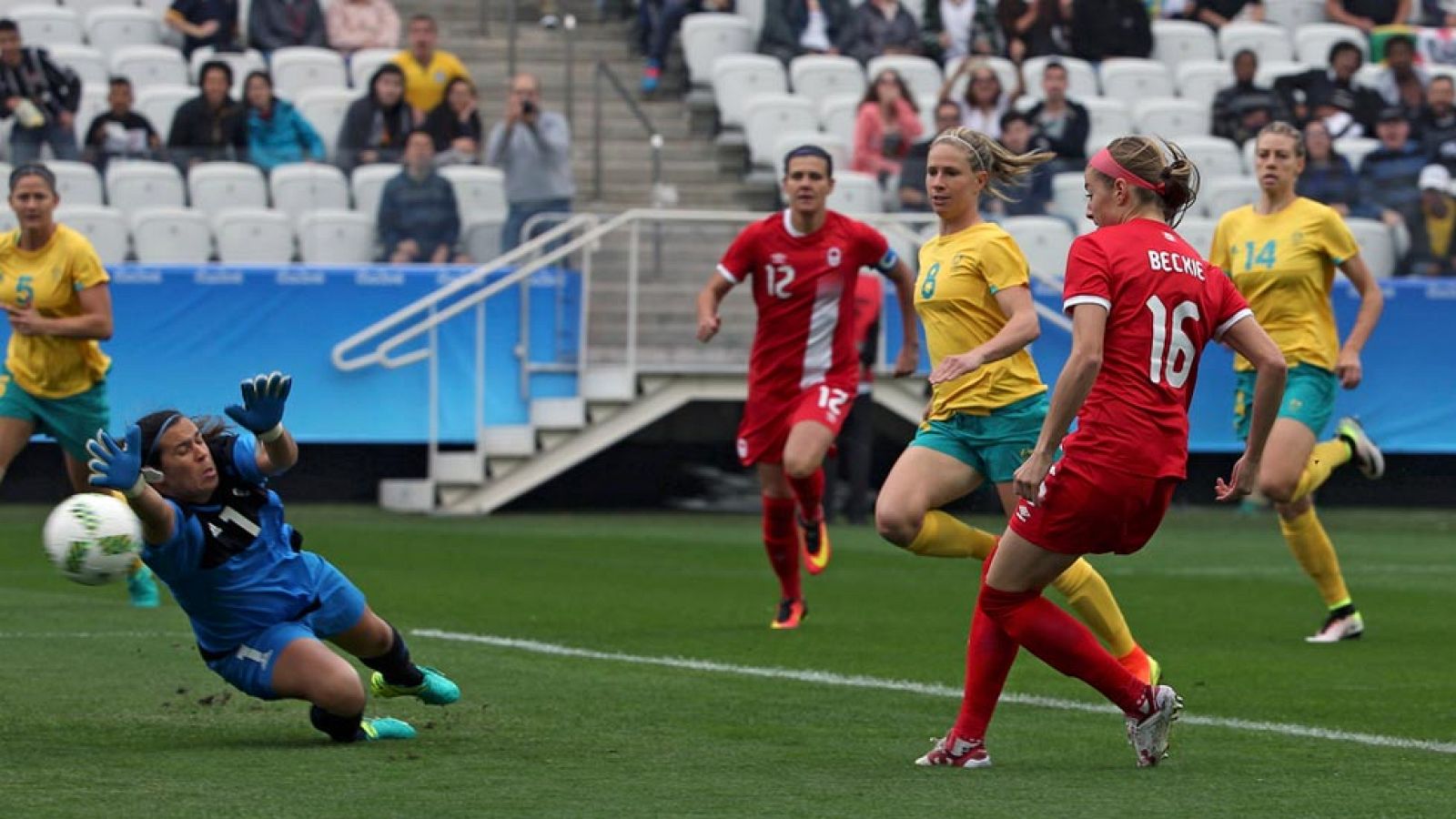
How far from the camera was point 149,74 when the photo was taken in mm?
21594

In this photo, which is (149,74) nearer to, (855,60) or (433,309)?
(433,309)

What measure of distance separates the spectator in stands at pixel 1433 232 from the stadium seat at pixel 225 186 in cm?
929

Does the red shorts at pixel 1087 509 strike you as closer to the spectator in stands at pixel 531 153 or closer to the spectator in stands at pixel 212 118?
the spectator in stands at pixel 531 153

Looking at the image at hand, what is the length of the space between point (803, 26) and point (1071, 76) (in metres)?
2.61

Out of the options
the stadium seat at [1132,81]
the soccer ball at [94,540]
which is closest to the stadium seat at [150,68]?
the stadium seat at [1132,81]

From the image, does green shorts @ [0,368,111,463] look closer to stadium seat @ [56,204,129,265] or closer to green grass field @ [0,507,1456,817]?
green grass field @ [0,507,1456,817]

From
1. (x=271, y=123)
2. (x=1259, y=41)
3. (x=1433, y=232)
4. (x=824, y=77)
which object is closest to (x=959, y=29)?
(x=824, y=77)

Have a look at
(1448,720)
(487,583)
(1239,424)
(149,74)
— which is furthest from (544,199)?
(1448,720)

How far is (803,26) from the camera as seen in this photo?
Result: 23.6 meters

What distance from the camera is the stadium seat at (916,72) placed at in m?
22.8

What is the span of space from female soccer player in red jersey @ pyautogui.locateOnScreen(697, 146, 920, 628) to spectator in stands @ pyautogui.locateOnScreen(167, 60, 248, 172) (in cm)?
884

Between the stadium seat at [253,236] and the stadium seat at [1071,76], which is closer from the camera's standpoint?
the stadium seat at [253,236]

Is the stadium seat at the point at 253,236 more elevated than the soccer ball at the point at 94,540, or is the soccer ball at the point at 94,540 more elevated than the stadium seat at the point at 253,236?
the soccer ball at the point at 94,540

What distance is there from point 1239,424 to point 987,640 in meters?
4.52
